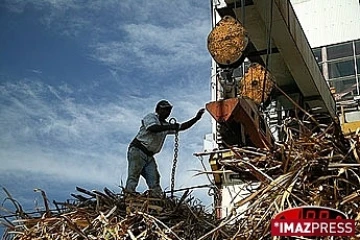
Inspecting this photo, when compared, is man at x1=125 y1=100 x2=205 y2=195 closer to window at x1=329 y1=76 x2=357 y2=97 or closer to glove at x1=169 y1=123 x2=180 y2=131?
glove at x1=169 y1=123 x2=180 y2=131

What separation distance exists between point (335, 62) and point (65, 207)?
8.21 metres

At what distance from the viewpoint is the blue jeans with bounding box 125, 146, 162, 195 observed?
511cm

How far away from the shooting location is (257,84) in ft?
17.9

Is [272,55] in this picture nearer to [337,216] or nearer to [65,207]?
[65,207]

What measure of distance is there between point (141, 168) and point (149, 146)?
22 centimetres

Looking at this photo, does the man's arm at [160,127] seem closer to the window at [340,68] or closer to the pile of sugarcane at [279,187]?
the pile of sugarcane at [279,187]

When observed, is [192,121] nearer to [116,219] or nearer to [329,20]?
[116,219]

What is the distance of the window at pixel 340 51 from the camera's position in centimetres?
1076

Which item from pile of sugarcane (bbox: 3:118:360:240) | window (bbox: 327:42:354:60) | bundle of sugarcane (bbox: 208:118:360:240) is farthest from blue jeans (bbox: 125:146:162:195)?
window (bbox: 327:42:354:60)

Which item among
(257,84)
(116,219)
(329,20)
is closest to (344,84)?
(329,20)

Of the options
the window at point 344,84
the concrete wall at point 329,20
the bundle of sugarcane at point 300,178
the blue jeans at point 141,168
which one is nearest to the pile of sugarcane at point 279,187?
the bundle of sugarcane at point 300,178

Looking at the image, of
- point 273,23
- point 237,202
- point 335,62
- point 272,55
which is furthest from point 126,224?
point 335,62

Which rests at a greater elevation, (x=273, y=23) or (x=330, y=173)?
(x=273, y=23)

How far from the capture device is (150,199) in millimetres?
3656
